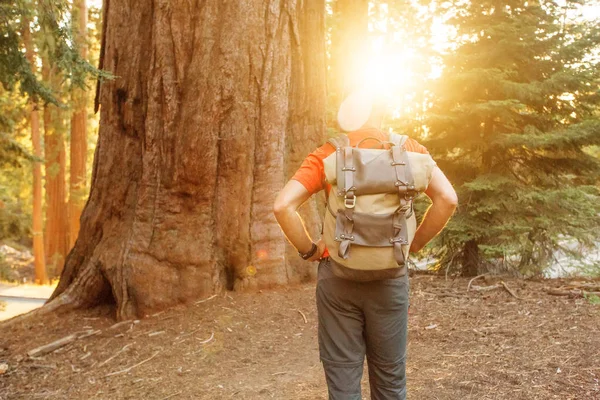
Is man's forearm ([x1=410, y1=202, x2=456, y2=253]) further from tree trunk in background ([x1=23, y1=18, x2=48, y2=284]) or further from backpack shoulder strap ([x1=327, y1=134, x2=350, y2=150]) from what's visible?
tree trunk in background ([x1=23, y1=18, x2=48, y2=284])

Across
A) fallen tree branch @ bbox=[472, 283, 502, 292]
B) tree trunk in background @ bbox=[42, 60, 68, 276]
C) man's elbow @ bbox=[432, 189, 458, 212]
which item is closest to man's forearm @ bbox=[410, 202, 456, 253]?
man's elbow @ bbox=[432, 189, 458, 212]

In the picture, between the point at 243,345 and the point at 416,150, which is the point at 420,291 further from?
the point at 416,150

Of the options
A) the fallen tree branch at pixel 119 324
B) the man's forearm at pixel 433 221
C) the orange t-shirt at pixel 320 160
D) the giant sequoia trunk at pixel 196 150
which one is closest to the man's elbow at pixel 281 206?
the orange t-shirt at pixel 320 160

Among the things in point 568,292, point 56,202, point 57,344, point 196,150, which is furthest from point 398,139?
point 56,202

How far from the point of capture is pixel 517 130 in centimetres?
809

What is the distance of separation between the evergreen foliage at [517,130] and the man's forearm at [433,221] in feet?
14.9

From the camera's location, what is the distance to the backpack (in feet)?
8.39

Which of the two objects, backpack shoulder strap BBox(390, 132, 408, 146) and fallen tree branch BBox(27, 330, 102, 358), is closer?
backpack shoulder strap BBox(390, 132, 408, 146)

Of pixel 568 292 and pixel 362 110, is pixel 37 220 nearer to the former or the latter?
pixel 568 292

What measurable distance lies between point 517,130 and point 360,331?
615cm

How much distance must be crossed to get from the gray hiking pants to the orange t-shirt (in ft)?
1.30

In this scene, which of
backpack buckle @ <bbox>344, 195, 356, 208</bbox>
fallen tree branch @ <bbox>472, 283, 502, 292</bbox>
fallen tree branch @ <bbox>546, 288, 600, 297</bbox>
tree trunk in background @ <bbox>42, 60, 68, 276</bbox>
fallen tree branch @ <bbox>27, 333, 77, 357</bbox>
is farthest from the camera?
tree trunk in background @ <bbox>42, 60, 68, 276</bbox>

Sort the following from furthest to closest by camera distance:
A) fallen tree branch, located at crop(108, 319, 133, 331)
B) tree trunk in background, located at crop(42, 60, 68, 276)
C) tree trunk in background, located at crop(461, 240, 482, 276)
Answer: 1. tree trunk in background, located at crop(42, 60, 68, 276)
2. tree trunk in background, located at crop(461, 240, 482, 276)
3. fallen tree branch, located at crop(108, 319, 133, 331)

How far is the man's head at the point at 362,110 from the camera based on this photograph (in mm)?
2758
